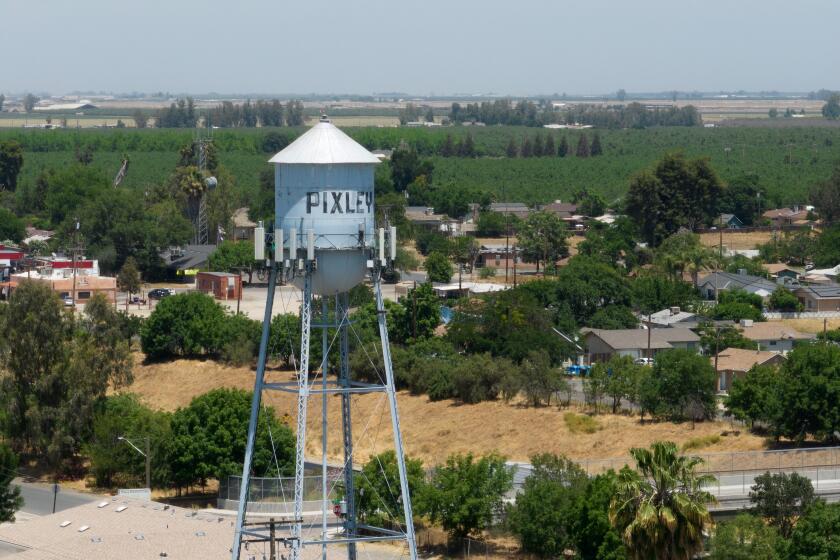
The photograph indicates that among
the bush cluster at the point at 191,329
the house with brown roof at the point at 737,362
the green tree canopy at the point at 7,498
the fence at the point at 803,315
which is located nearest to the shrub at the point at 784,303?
the fence at the point at 803,315

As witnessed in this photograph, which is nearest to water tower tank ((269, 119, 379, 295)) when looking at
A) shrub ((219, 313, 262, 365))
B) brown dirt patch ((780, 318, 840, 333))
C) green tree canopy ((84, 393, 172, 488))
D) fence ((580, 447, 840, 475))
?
fence ((580, 447, 840, 475))

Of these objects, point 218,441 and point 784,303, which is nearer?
point 218,441

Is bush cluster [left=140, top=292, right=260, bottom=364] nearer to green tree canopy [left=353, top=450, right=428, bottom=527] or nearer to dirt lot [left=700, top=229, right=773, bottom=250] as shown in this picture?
green tree canopy [left=353, top=450, right=428, bottom=527]

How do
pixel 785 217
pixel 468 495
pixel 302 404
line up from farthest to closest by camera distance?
pixel 785 217
pixel 468 495
pixel 302 404

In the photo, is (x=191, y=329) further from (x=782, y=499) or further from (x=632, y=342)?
(x=782, y=499)

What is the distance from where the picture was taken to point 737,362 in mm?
80625

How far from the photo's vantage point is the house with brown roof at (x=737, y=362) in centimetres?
7912

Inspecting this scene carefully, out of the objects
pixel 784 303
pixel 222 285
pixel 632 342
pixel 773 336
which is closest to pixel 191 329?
pixel 222 285

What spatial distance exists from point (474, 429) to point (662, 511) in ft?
106

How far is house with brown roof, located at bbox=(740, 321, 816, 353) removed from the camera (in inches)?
3521

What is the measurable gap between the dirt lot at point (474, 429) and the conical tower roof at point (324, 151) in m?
28.4

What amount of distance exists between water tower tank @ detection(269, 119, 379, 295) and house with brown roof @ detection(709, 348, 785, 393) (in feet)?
133

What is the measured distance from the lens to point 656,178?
138875mm

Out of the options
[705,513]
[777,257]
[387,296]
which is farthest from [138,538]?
[777,257]
